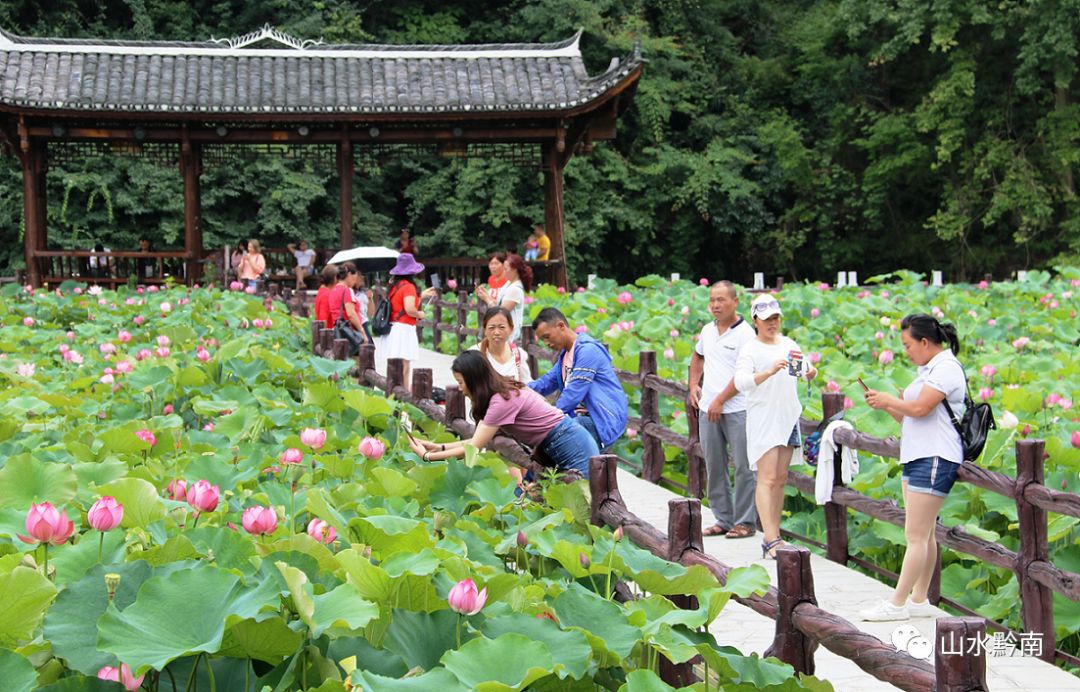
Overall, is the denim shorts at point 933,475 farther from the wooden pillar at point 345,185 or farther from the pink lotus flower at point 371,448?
the wooden pillar at point 345,185

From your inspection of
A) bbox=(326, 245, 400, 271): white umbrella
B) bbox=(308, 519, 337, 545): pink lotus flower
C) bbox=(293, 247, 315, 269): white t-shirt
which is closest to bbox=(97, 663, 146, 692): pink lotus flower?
bbox=(308, 519, 337, 545): pink lotus flower

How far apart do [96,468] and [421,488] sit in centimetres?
76

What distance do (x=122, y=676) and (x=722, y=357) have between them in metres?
4.23

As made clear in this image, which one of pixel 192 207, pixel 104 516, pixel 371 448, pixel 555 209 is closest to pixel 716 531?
pixel 371 448

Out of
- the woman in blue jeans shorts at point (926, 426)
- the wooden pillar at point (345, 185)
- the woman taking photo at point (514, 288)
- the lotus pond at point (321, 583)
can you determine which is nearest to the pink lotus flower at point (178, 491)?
the lotus pond at point (321, 583)

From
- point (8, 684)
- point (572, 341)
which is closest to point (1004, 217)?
point (572, 341)

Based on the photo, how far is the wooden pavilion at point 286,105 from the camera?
14828mm

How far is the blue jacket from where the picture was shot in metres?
5.27

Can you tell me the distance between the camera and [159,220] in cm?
2200

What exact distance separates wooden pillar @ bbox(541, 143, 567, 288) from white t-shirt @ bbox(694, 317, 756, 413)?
9411 mm

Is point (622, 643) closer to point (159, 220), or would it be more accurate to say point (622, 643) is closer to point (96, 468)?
point (96, 468)

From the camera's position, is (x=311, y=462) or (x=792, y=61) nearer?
(x=311, y=462)

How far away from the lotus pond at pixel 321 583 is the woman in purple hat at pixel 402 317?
16.3 ft

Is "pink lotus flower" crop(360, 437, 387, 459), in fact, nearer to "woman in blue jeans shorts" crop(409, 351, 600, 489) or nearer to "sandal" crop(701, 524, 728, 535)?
"woman in blue jeans shorts" crop(409, 351, 600, 489)
